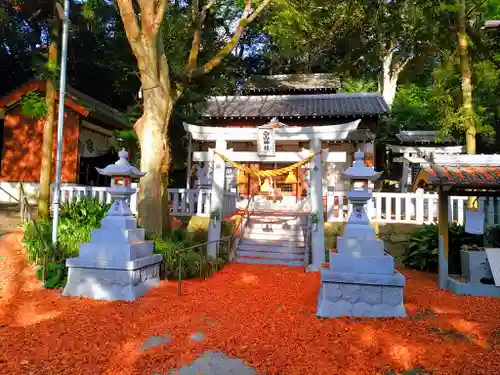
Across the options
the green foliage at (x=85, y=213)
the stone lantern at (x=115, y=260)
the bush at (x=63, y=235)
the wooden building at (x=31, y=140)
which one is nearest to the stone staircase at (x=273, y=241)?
the green foliage at (x=85, y=213)

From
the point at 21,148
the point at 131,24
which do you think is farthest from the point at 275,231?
the point at 21,148

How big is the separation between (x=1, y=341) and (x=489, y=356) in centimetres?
589

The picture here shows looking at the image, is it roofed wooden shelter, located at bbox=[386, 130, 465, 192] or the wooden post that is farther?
roofed wooden shelter, located at bbox=[386, 130, 465, 192]

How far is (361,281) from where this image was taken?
584 cm

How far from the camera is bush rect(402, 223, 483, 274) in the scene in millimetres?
8844

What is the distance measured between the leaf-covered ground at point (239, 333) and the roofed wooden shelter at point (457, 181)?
1.42 feet

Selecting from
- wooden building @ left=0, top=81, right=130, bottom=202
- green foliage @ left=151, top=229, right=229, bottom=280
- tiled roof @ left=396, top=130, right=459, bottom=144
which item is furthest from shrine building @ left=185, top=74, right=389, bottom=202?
green foliage @ left=151, top=229, right=229, bottom=280

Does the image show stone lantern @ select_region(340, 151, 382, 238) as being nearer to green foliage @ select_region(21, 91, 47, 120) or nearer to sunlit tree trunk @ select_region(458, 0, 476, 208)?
sunlit tree trunk @ select_region(458, 0, 476, 208)

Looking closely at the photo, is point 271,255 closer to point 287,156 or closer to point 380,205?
point 287,156

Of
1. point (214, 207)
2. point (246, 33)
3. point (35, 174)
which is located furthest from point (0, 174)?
point (246, 33)

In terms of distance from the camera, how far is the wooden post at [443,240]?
7.77 meters

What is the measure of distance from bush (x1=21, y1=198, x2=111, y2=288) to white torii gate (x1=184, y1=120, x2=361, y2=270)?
3.04 m

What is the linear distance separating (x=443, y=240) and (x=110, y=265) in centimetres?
667

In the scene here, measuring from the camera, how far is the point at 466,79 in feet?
35.6
